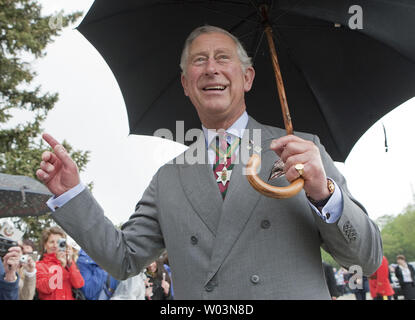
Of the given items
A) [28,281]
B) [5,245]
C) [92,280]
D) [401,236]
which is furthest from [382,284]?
[401,236]

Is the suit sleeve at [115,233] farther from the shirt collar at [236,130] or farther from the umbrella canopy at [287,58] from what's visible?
the umbrella canopy at [287,58]

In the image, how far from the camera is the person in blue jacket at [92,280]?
5.75m

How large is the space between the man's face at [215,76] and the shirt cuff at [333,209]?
27.7 inches

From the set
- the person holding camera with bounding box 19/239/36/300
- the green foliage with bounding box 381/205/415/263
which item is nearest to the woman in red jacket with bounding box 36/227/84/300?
the person holding camera with bounding box 19/239/36/300

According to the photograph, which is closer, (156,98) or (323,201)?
(323,201)

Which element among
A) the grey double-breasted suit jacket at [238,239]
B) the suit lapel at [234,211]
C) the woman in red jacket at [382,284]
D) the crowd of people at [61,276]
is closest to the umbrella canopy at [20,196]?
the crowd of people at [61,276]

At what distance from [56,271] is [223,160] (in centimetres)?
404

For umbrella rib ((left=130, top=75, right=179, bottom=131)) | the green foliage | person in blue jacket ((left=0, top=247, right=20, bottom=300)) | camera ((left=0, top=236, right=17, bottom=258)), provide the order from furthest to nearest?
the green foliage, person in blue jacket ((left=0, top=247, right=20, bottom=300)), camera ((left=0, top=236, right=17, bottom=258)), umbrella rib ((left=130, top=75, right=179, bottom=131))

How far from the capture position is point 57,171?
1.78 m

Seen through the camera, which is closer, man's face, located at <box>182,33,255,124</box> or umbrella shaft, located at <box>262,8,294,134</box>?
umbrella shaft, located at <box>262,8,294,134</box>

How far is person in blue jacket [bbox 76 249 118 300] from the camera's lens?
18.9 feet

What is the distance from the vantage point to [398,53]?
2123 millimetres

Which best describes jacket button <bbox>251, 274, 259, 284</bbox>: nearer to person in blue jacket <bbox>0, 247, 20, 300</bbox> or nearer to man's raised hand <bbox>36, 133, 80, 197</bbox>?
man's raised hand <bbox>36, 133, 80, 197</bbox>

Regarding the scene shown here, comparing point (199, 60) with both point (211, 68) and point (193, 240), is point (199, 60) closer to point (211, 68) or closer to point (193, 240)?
point (211, 68)
